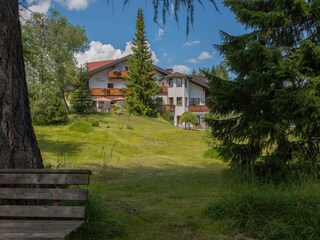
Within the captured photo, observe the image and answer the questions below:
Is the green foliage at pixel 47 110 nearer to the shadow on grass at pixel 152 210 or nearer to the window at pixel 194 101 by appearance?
the shadow on grass at pixel 152 210

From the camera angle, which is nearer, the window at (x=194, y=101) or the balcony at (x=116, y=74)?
the balcony at (x=116, y=74)

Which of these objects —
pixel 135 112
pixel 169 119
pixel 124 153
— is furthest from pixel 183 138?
pixel 169 119

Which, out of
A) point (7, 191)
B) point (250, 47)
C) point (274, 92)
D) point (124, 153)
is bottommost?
point (124, 153)

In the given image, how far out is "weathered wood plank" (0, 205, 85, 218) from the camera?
322cm

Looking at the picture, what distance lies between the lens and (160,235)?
379 centimetres

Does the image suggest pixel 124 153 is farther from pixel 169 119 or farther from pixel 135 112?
pixel 169 119

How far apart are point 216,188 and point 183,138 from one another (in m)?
16.2

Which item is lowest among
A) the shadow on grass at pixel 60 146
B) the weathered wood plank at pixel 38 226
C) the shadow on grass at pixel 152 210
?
the shadow on grass at pixel 60 146

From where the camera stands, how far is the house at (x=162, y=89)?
143 ft

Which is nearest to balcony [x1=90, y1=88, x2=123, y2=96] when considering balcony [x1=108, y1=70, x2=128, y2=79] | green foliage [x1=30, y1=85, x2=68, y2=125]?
balcony [x1=108, y1=70, x2=128, y2=79]

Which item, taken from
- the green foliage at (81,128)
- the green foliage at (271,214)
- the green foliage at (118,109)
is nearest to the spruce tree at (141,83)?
the green foliage at (118,109)

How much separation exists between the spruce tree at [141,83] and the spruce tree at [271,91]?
29.8m

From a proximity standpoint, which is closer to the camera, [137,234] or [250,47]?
[137,234]

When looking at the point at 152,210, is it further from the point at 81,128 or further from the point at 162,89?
the point at 162,89
